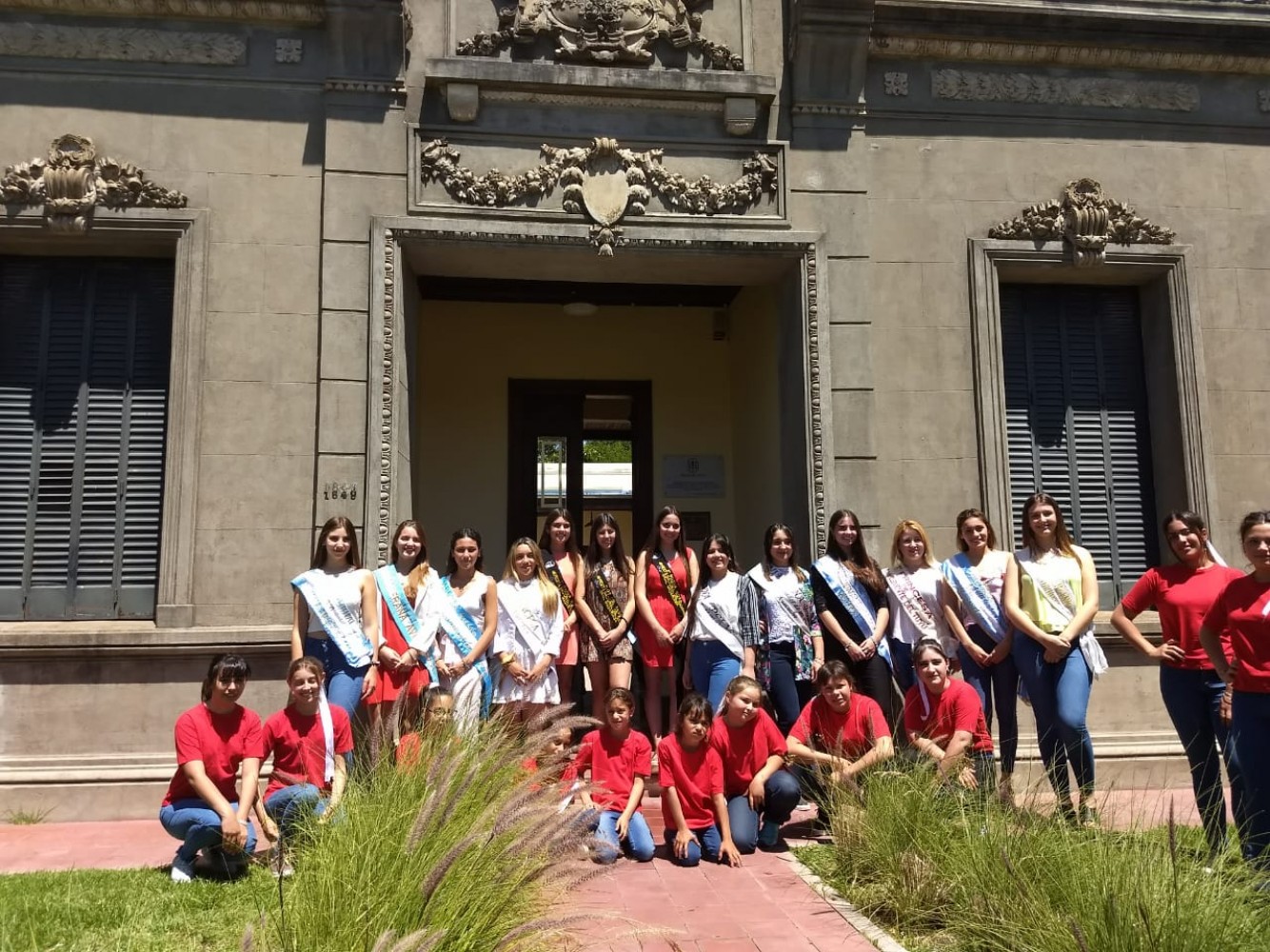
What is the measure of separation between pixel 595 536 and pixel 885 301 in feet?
11.6

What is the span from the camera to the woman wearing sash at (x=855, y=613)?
22.3ft

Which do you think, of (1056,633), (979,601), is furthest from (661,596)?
(1056,633)

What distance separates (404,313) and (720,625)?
12.7 ft

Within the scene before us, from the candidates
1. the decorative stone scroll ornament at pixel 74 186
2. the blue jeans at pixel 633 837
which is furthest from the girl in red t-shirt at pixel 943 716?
the decorative stone scroll ornament at pixel 74 186

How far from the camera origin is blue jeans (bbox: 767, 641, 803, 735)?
6801 mm

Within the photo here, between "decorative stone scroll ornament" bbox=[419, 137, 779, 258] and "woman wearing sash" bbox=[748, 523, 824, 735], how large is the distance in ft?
11.2

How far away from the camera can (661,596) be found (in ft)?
24.2

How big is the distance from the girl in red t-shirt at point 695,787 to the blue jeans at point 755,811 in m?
0.09

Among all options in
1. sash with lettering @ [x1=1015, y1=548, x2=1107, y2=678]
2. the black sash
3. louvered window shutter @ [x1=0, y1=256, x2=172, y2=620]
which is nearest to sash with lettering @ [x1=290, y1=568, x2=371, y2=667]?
the black sash

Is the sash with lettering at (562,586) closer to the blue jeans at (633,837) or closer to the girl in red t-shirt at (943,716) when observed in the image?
the blue jeans at (633,837)

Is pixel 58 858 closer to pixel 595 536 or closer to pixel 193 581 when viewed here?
pixel 193 581

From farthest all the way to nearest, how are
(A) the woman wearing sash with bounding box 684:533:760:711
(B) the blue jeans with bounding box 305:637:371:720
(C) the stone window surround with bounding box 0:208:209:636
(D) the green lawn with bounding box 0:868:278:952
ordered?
(C) the stone window surround with bounding box 0:208:209:636 < (A) the woman wearing sash with bounding box 684:533:760:711 < (B) the blue jeans with bounding box 305:637:371:720 < (D) the green lawn with bounding box 0:868:278:952

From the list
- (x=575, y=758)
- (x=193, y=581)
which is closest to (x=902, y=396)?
(x=575, y=758)

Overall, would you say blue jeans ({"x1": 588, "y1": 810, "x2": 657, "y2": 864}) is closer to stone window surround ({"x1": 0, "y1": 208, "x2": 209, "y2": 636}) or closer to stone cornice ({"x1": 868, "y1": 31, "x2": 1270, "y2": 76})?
stone window surround ({"x1": 0, "y1": 208, "x2": 209, "y2": 636})
